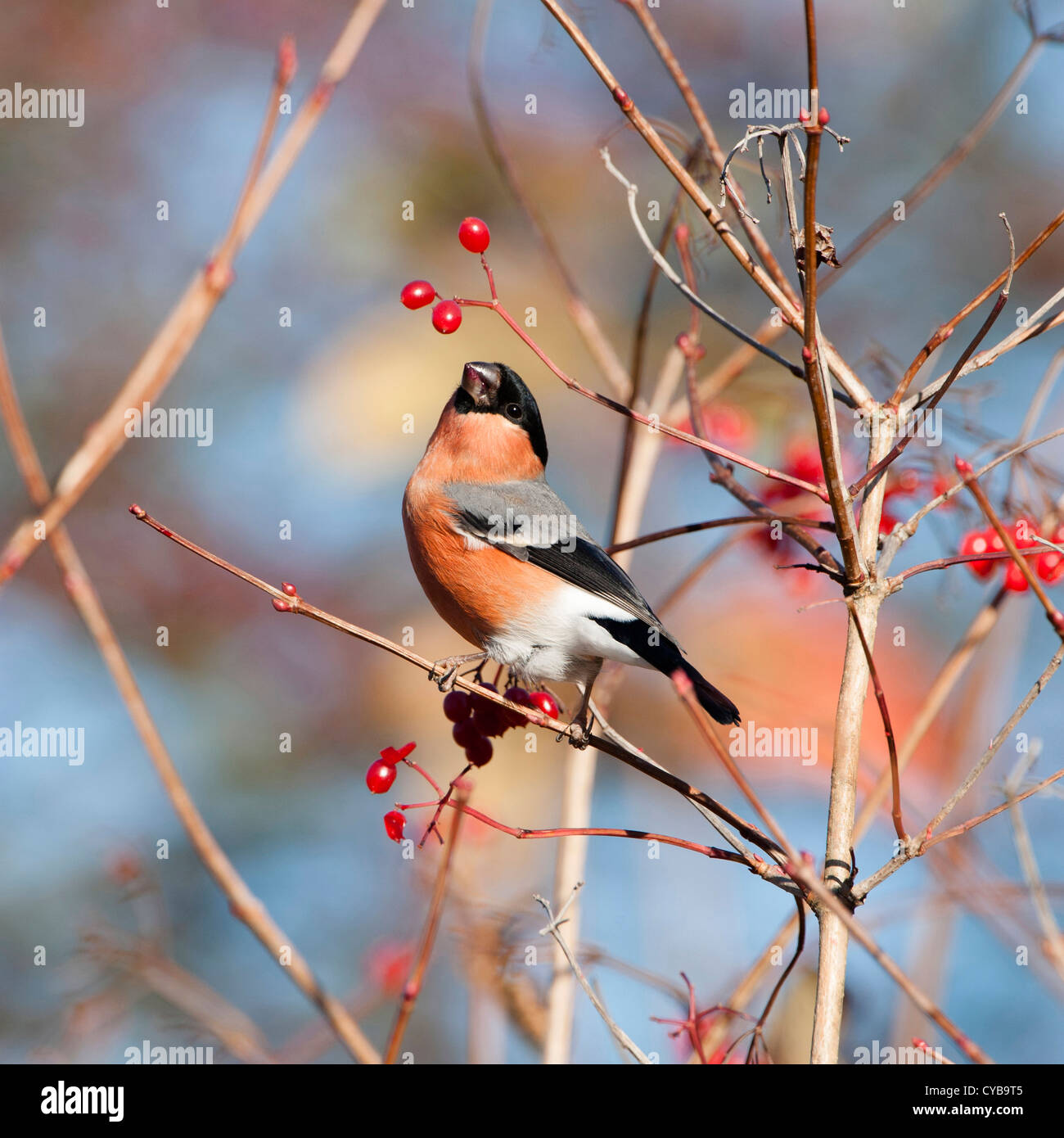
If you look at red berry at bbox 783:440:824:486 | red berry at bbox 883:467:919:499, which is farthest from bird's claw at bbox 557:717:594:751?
red berry at bbox 783:440:824:486

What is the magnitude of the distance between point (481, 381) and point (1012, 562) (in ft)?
5.12

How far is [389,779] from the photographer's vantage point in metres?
2.16

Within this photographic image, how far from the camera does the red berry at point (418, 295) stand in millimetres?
2047

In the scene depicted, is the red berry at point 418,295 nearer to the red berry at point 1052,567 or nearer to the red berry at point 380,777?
the red berry at point 380,777

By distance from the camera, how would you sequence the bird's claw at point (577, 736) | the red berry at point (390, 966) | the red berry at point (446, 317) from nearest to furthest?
the bird's claw at point (577, 736)
the red berry at point (446, 317)
the red berry at point (390, 966)

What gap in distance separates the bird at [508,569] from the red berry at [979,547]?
0.77 metres

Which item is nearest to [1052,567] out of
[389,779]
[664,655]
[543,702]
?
[664,655]

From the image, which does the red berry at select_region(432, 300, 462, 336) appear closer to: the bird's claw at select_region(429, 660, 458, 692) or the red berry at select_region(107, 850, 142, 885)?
the bird's claw at select_region(429, 660, 458, 692)

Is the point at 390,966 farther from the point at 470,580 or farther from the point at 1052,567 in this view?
the point at 1052,567

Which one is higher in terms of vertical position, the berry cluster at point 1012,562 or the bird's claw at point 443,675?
the berry cluster at point 1012,562

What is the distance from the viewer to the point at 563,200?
557 centimetres

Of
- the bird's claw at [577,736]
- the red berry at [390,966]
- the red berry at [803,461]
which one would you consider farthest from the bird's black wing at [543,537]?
the red berry at [390,966]
